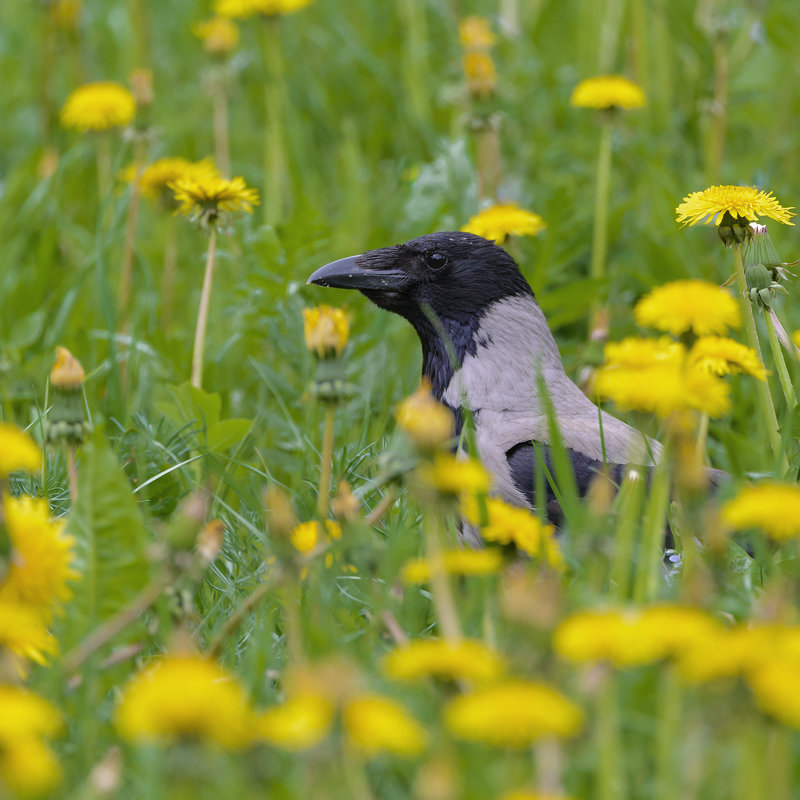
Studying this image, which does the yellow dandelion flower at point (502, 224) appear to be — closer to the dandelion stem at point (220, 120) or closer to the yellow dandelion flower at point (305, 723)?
the dandelion stem at point (220, 120)

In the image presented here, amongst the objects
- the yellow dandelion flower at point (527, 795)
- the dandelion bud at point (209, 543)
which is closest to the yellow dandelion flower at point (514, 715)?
the yellow dandelion flower at point (527, 795)

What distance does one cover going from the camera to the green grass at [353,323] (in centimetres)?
152

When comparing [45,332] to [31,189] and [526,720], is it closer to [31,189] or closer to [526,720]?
[31,189]

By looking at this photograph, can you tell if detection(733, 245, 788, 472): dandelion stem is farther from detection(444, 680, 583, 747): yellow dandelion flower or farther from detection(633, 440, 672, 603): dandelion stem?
detection(444, 680, 583, 747): yellow dandelion flower

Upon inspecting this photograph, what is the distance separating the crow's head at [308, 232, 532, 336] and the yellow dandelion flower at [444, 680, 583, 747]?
236 cm

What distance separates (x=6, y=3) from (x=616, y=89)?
427cm

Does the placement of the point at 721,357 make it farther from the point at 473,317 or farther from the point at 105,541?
the point at 473,317

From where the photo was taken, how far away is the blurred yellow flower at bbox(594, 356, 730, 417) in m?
1.62

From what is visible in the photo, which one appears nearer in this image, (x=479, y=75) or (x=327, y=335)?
(x=327, y=335)

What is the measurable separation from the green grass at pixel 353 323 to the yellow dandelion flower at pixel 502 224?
0.73ft

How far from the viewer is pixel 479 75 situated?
167 inches

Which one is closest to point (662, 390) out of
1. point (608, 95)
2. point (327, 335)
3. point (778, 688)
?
point (778, 688)

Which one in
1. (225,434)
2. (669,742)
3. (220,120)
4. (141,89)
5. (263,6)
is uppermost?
(263,6)

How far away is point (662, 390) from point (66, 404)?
3.77 ft
